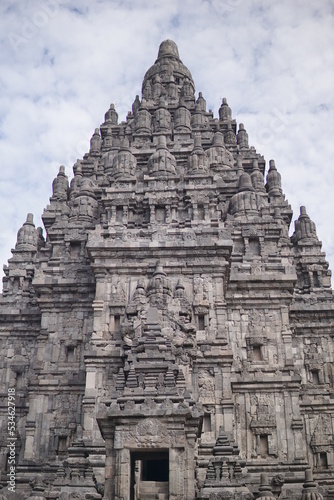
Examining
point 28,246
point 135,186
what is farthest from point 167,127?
point 28,246

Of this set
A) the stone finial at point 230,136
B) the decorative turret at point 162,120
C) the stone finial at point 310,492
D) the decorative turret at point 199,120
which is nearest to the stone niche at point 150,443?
the stone finial at point 310,492

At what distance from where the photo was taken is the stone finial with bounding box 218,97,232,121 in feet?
154

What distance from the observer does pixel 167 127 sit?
43.6 m

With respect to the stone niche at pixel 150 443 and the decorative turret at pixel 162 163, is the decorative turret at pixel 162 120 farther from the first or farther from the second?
the stone niche at pixel 150 443

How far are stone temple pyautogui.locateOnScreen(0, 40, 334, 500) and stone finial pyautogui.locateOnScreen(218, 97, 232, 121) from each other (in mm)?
6511

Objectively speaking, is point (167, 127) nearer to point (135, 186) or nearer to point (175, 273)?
point (135, 186)

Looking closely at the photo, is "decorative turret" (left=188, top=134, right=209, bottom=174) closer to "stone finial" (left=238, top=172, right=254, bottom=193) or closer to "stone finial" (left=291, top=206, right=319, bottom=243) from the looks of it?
"stone finial" (left=238, top=172, right=254, bottom=193)

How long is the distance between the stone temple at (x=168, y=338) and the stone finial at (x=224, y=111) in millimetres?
6511

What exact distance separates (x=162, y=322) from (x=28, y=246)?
13.7m

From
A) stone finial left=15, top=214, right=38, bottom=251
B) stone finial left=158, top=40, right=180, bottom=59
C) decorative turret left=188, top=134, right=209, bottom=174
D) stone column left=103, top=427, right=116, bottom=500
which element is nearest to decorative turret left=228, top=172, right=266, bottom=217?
decorative turret left=188, top=134, right=209, bottom=174

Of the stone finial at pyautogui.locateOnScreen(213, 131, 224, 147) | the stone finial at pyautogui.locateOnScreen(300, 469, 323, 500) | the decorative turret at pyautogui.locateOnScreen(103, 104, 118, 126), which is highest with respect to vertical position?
the decorative turret at pyautogui.locateOnScreen(103, 104, 118, 126)

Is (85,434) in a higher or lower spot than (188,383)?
lower

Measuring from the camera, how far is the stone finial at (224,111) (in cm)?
4686

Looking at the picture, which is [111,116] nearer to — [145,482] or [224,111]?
[224,111]
